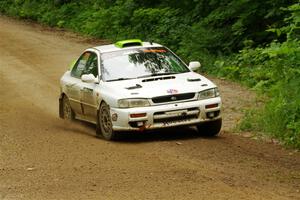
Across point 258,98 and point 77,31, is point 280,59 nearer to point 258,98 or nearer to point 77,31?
point 258,98

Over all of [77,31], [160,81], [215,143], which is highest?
[160,81]

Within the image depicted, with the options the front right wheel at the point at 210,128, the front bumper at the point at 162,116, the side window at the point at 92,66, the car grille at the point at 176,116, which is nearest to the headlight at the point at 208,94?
the front bumper at the point at 162,116

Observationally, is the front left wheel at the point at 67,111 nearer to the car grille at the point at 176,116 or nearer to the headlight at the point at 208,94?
the car grille at the point at 176,116

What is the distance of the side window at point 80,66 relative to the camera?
14055 millimetres

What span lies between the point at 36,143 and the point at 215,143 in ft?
9.93

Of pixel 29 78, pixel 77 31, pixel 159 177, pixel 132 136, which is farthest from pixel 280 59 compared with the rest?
pixel 77 31

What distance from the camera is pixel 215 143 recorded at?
38.3 ft

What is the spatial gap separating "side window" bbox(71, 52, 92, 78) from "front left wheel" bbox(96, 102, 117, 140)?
1.66 metres

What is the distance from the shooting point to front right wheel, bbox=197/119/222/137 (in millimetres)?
12305

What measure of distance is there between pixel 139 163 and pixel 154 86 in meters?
2.37

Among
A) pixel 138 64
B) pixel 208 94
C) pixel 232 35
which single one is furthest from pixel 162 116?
pixel 232 35

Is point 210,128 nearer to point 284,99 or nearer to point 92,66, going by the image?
point 284,99

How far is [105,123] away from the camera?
12.4 m

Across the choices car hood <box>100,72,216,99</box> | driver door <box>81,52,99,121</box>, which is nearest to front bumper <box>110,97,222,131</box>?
car hood <box>100,72,216,99</box>
